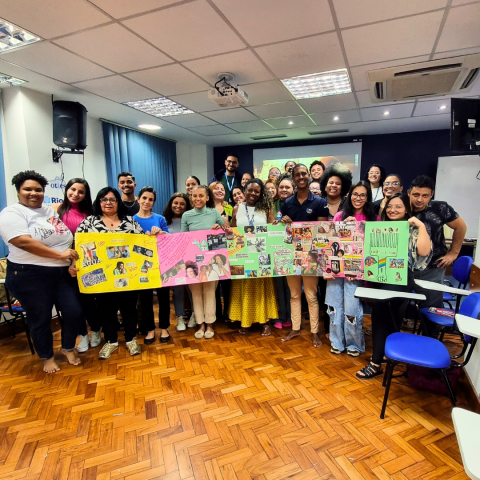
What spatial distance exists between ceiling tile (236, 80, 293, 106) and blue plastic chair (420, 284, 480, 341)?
2975mm

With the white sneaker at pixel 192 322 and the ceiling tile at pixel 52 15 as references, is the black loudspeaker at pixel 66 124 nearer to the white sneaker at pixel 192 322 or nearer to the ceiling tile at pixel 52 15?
the ceiling tile at pixel 52 15

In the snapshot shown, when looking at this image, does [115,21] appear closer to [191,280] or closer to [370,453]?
[191,280]

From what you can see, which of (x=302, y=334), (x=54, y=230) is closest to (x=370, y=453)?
(x=302, y=334)

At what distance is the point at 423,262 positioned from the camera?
7.90ft

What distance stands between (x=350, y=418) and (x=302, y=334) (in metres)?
1.23

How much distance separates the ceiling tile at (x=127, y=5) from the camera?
201cm

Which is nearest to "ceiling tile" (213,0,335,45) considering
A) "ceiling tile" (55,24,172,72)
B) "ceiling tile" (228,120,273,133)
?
"ceiling tile" (55,24,172,72)

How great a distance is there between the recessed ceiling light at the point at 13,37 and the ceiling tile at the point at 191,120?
2.46 m

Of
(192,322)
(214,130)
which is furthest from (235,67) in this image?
(192,322)

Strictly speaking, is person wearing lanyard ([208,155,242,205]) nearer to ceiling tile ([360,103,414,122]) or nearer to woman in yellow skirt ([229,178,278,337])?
woman in yellow skirt ([229,178,278,337])

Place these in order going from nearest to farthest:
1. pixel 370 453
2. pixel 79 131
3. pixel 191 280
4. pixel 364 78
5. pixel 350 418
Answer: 1. pixel 370 453
2. pixel 350 418
3. pixel 191 280
4. pixel 364 78
5. pixel 79 131

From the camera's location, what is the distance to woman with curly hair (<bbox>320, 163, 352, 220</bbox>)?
2781 millimetres

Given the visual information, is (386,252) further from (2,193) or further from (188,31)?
(2,193)

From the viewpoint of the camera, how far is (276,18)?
7.25 feet
